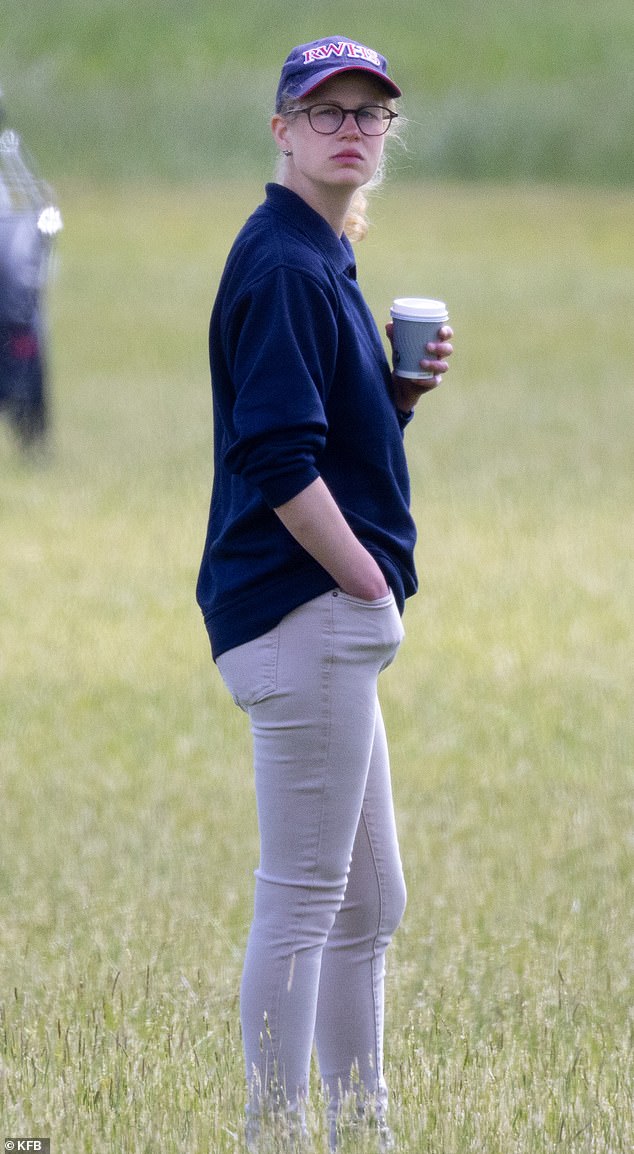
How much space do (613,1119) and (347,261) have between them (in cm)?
157

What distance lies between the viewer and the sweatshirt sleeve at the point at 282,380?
2.64m

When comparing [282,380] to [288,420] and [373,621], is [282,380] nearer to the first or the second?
[288,420]

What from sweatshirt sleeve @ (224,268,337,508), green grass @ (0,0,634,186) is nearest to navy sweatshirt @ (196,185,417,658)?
sweatshirt sleeve @ (224,268,337,508)

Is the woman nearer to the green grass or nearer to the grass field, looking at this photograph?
the grass field

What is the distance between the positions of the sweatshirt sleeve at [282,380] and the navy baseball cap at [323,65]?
1.14 feet

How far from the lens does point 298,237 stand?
273cm

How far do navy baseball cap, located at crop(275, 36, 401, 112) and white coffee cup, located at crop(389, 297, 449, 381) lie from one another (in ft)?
1.30

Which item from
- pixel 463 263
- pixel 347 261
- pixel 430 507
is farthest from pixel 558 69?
pixel 347 261

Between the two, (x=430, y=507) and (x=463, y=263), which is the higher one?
(x=463, y=263)

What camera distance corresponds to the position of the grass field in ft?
10.6

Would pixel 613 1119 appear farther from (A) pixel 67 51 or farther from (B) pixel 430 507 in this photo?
(A) pixel 67 51

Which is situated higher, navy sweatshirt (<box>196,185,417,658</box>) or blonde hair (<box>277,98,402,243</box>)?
blonde hair (<box>277,98,402,243</box>)

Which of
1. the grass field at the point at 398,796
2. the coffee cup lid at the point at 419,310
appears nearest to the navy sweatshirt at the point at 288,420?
the coffee cup lid at the point at 419,310

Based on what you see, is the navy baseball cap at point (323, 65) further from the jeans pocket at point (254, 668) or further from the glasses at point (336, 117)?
Result: the jeans pocket at point (254, 668)
